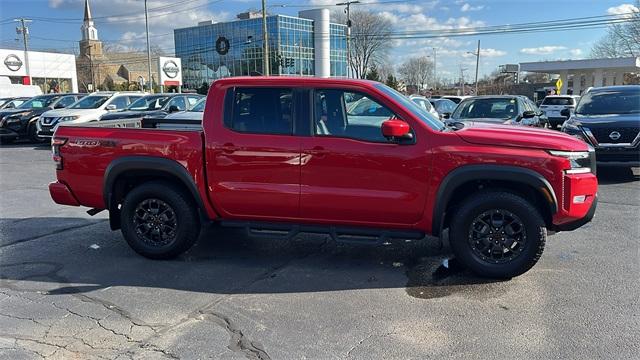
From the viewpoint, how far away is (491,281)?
15.2 ft

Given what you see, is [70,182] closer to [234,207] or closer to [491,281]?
[234,207]

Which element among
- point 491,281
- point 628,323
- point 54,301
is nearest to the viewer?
point 628,323

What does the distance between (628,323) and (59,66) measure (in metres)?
66.8

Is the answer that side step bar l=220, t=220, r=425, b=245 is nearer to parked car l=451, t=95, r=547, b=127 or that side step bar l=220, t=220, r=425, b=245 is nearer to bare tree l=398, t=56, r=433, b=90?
parked car l=451, t=95, r=547, b=127

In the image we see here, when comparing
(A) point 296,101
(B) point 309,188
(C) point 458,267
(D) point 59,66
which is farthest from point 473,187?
(D) point 59,66

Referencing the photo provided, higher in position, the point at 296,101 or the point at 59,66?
the point at 59,66

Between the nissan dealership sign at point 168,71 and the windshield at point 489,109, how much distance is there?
3709 cm

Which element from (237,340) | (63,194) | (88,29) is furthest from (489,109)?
(88,29)

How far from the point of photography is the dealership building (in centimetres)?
5210

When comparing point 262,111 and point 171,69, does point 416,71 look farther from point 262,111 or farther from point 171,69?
point 262,111

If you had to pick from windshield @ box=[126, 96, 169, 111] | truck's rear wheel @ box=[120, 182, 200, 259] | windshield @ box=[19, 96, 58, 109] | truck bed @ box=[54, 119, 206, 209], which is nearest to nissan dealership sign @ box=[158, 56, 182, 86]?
windshield @ box=[19, 96, 58, 109]

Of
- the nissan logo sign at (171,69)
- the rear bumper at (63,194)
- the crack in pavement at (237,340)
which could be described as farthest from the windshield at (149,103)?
the nissan logo sign at (171,69)

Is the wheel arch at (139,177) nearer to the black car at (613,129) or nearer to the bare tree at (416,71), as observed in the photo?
the black car at (613,129)

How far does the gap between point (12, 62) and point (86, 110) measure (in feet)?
147
